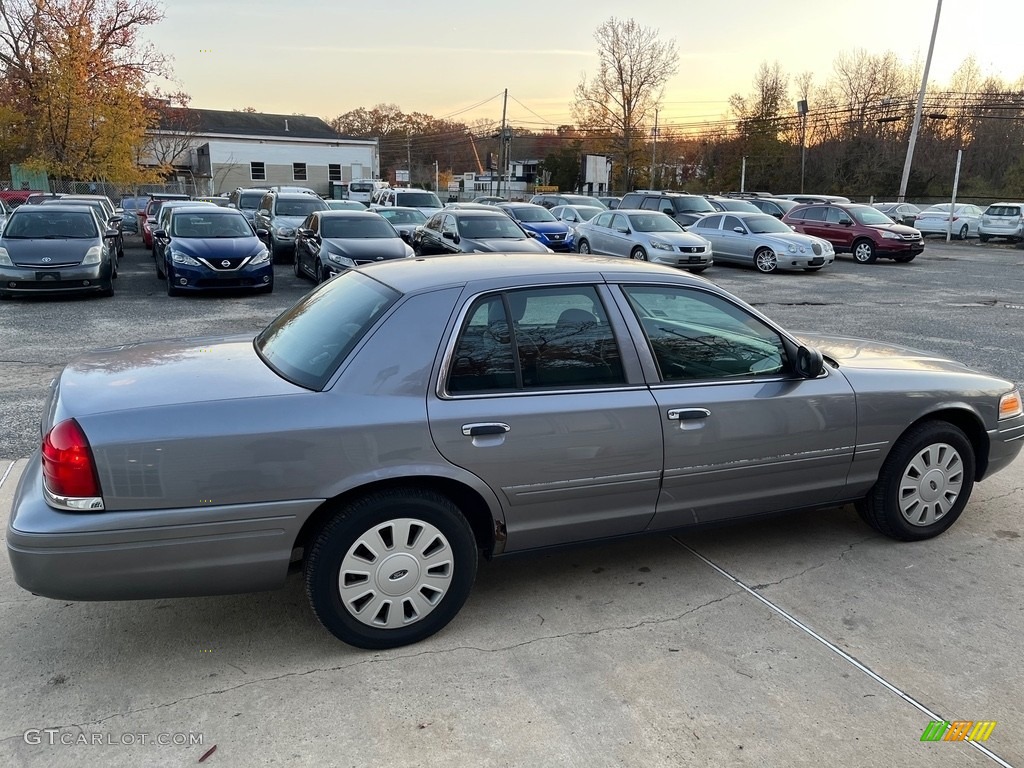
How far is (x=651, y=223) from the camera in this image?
18578 mm

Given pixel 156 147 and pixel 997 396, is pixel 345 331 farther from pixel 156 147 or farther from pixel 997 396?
pixel 156 147

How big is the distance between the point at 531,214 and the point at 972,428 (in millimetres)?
17938

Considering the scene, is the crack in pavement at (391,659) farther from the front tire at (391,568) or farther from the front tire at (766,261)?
the front tire at (766,261)

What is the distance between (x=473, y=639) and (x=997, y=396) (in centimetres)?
327

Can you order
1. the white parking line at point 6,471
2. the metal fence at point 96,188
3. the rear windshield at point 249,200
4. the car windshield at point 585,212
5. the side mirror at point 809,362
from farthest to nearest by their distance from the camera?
the metal fence at point 96,188 → the rear windshield at point 249,200 → the car windshield at point 585,212 → the white parking line at point 6,471 → the side mirror at point 809,362

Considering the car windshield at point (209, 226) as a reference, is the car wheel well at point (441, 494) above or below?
below

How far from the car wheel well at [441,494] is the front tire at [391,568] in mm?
33

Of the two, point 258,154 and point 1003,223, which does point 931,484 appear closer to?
point 1003,223

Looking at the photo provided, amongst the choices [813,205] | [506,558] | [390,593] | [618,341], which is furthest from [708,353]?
[813,205]

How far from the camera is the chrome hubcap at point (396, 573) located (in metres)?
3.01

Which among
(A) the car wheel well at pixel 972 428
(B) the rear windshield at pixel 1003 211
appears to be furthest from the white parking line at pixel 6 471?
(B) the rear windshield at pixel 1003 211

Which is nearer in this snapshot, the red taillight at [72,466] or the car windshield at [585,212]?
the red taillight at [72,466]

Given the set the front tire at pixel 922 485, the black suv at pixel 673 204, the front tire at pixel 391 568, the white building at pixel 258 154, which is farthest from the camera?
the white building at pixel 258 154

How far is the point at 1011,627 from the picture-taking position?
3377mm
